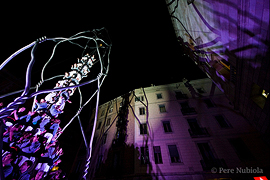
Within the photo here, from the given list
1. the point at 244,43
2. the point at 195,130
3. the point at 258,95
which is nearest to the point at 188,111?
the point at 195,130

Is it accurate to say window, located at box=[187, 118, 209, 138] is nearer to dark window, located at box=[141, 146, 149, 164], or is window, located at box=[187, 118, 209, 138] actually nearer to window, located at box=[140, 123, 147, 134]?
window, located at box=[140, 123, 147, 134]

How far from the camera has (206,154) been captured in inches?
380

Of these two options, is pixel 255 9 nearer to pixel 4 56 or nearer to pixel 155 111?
pixel 155 111

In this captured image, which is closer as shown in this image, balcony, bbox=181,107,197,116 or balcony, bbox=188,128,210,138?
balcony, bbox=188,128,210,138

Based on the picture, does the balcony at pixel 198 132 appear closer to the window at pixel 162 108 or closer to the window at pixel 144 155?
the window at pixel 162 108

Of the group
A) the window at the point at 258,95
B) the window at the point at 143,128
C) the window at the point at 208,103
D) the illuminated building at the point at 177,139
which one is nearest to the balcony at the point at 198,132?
the illuminated building at the point at 177,139

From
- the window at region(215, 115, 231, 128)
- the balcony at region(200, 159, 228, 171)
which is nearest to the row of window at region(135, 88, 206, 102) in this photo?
the window at region(215, 115, 231, 128)

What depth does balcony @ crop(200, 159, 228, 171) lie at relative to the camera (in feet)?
28.3

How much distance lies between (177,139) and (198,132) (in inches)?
100

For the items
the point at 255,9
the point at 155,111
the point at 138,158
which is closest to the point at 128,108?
the point at 155,111

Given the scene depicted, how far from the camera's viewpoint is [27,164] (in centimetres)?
147

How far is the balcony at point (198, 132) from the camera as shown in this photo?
10.7m

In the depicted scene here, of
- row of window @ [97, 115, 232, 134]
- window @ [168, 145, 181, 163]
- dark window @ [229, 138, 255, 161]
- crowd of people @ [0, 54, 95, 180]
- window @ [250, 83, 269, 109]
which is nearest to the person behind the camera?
crowd of people @ [0, 54, 95, 180]

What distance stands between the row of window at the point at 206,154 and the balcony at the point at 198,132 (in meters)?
0.77
